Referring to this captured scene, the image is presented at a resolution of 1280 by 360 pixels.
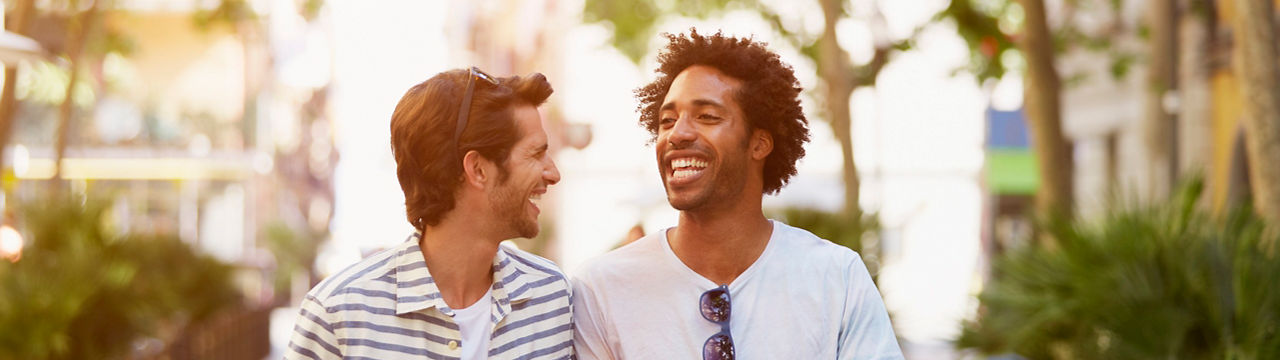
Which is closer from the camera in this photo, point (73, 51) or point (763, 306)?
point (763, 306)

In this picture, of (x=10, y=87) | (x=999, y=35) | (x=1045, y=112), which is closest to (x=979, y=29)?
(x=999, y=35)

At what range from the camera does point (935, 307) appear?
37.8 metres

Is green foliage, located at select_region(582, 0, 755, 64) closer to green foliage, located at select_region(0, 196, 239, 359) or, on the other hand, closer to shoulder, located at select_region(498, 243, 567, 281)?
green foliage, located at select_region(0, 196, 239, 359)

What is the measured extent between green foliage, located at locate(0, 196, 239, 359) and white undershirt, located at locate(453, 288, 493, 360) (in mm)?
6235

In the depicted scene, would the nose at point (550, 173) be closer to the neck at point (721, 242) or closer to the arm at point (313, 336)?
the neck at point (721, 242)

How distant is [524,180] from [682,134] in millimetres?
396

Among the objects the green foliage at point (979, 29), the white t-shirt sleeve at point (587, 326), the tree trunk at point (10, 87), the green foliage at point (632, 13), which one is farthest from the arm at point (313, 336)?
the green foliage at point (632, 13)

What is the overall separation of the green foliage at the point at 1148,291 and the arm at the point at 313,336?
4640 millimetres

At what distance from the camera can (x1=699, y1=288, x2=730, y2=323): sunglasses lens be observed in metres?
3.16

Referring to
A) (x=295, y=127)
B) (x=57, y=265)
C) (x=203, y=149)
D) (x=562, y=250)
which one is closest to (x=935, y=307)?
(x=562, y=250)

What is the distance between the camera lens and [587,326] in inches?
135

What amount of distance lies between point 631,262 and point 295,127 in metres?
29.9

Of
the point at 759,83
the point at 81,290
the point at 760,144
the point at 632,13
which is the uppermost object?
the point at 632,13

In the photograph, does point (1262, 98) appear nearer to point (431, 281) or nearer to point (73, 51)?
point (431, 281)
